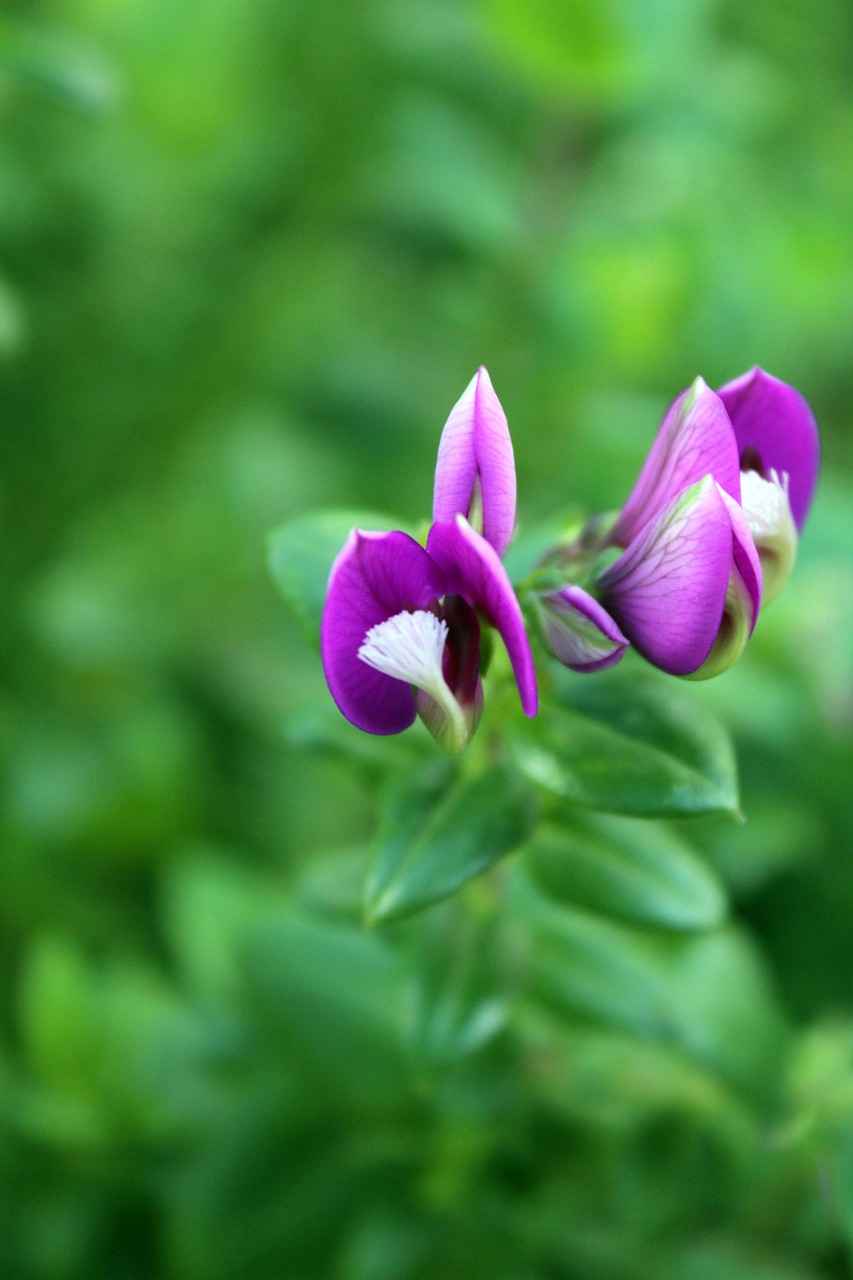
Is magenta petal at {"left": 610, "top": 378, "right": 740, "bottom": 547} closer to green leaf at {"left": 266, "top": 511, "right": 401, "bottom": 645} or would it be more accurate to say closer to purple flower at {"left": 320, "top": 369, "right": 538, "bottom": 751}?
purple flower at {"left": 320, "top": 369, "right": 538, "bottom": 751}

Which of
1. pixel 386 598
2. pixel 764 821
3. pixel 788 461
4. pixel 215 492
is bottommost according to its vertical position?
pixel 215 492

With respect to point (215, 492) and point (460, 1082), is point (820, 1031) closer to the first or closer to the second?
point (460, 1082)

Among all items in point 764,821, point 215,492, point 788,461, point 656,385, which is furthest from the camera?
point 656,385

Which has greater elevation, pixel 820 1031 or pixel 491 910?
pixel 491 910

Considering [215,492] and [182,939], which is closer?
[182,939]

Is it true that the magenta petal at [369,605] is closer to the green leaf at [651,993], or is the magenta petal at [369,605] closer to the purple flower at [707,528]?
the purple flower at [707,528]

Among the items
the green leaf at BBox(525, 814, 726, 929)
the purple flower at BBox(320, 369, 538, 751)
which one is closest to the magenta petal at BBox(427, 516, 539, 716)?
the purple flower at BBox(320, 369, 538, 751)

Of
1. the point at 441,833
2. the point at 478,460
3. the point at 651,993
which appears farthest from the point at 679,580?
the point at 651,993

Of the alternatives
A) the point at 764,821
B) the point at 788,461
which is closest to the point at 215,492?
the point at 764,821

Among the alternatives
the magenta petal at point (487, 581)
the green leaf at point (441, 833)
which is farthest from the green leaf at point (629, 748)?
the magenta petal at point (487, 581)
